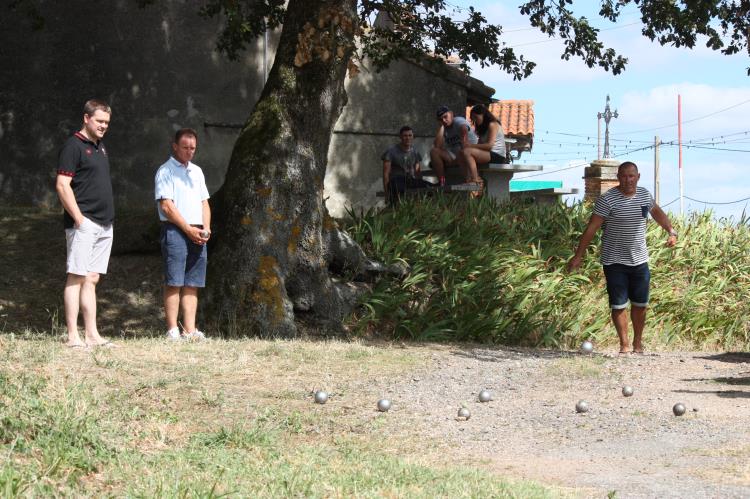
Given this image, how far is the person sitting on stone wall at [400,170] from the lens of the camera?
1527cm

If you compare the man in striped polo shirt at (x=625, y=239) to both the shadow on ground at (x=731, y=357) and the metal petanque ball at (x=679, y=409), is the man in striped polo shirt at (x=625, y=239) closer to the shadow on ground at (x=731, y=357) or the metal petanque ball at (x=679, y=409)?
the shadow on ground at (x=731, y=357)

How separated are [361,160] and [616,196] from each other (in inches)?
390

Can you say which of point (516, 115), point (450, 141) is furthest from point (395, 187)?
point (516, 115)

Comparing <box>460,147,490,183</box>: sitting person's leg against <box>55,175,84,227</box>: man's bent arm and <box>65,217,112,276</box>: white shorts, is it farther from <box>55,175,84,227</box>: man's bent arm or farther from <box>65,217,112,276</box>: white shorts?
<box>55,175,84,227</box>: man's bent arm

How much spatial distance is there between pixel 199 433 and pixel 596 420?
8.75 ft

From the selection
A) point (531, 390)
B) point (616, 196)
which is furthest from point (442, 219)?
point (531, 390)

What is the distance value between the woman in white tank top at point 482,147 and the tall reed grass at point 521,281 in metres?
0.54

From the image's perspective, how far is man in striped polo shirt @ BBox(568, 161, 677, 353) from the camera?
1064 centimetres

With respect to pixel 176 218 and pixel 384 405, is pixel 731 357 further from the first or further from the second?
pixel 176 218

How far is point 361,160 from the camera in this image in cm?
2023

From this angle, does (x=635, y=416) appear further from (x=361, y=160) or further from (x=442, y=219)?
(x=361, y=160)

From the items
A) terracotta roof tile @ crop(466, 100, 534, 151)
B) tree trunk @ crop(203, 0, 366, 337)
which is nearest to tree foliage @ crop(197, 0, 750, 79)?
tree trunk @ crop(203, 0, 366, 337)

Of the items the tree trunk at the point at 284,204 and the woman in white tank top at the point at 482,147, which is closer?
the tree trunk at the point at 284,204

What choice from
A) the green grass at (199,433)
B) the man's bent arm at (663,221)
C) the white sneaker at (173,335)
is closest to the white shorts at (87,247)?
the green grass at (199,433)
